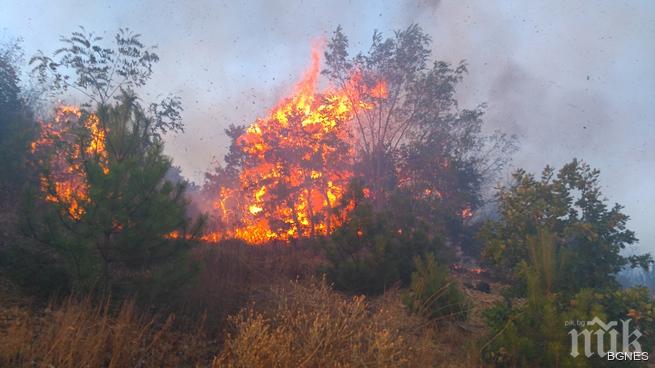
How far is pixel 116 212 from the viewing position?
5988mm

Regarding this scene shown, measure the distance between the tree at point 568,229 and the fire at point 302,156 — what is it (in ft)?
47.4

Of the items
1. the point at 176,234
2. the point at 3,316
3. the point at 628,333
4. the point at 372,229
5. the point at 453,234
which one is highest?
the point at 453,234

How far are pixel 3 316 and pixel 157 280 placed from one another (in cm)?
195

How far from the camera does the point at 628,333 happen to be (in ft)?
20.9

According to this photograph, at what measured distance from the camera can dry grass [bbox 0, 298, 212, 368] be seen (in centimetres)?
389

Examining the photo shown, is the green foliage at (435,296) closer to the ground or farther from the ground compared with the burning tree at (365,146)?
closer to the ground

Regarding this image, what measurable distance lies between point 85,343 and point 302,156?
68.5 feet

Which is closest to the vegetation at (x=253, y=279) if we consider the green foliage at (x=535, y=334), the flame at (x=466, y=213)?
the green foliage at (x=535, y=334)

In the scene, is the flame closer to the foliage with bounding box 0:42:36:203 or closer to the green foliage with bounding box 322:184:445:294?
the green foliage with bounding box 322:184:445:294

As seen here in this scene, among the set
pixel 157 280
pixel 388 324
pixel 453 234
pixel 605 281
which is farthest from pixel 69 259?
pixel 453 234

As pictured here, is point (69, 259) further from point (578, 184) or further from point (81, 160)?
point (578, 184)

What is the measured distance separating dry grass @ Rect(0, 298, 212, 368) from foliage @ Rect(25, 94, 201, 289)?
82cm

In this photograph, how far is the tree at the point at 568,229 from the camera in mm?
8070

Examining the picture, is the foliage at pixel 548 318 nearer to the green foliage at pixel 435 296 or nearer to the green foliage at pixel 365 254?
the green foliage at pixel 435 296
